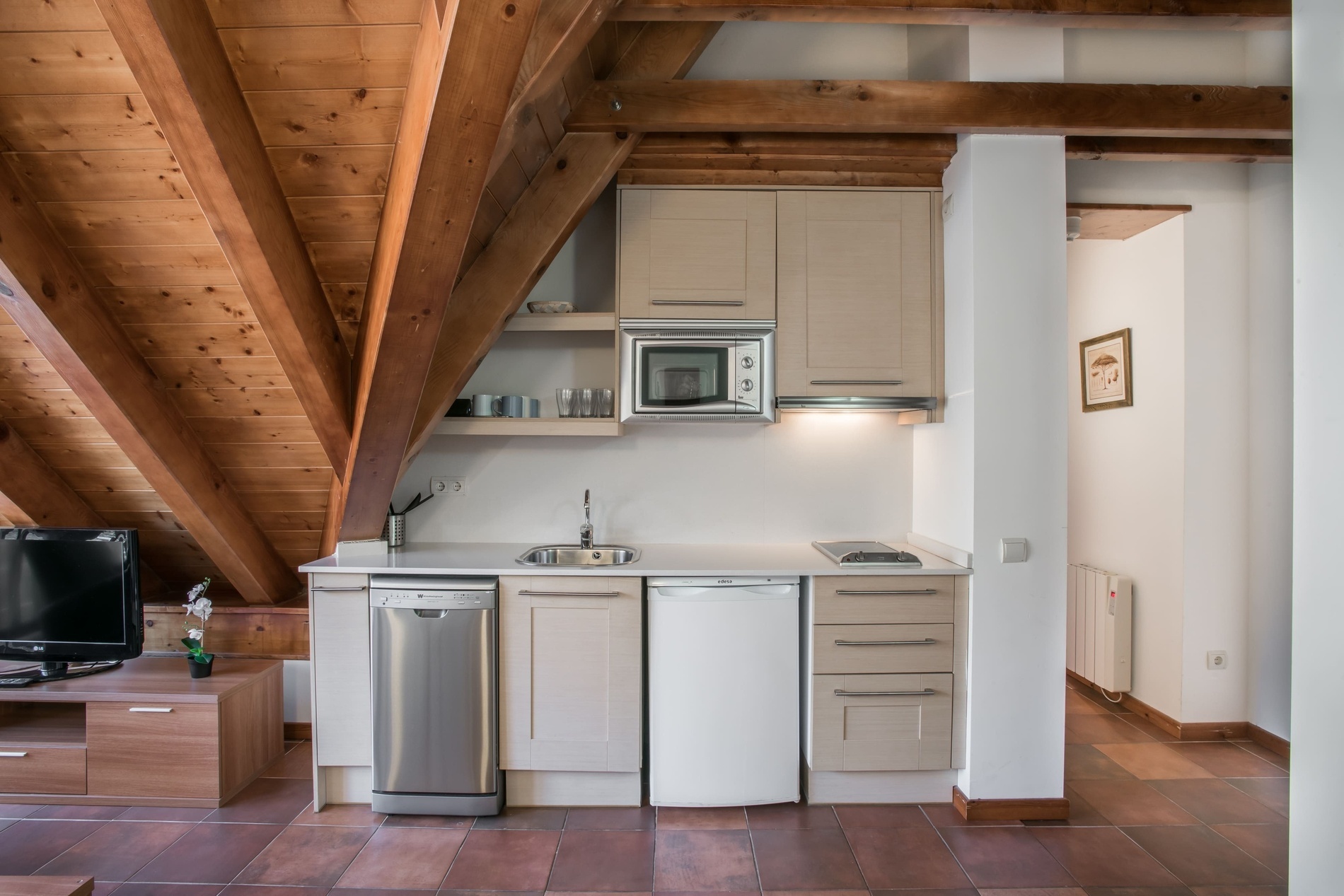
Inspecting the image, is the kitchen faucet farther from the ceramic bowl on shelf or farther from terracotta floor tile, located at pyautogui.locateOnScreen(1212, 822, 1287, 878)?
terracotta floor tile, located at pyautogui.locateOnScreen(1212, 822, 1287, 878)

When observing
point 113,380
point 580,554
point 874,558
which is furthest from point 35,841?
point 874,558

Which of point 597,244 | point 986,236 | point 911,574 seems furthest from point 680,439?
point 986,236

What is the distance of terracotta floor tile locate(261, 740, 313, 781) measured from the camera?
2.82 meters

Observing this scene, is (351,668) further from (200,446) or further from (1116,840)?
(1116,840)

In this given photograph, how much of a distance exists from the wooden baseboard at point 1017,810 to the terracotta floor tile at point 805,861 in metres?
0.54

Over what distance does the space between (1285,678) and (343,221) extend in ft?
14.0

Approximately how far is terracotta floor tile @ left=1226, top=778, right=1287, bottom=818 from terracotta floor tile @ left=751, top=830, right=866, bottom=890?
5.54 feet

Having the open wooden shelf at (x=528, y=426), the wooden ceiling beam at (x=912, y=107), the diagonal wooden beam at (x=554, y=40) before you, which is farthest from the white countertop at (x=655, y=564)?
the wooden ceiling beam at (x=912, y=107)

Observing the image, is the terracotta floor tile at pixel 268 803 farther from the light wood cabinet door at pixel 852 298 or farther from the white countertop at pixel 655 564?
the light wood cabinet door at pixel 852 298

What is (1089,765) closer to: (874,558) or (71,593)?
(874,558)

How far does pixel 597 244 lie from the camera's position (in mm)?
3131

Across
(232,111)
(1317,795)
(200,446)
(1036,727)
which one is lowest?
(1036,727)

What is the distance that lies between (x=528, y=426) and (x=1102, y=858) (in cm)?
258

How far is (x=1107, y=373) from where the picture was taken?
11.9ft
